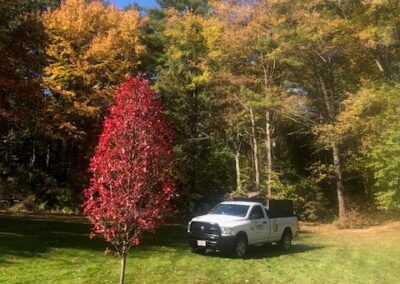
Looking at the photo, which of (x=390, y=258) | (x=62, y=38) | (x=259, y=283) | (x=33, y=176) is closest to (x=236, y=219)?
(x=259, y=283)

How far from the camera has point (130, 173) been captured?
9008 millimetres

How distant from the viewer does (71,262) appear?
13781 millimetres

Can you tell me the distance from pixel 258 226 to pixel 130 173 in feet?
31.0

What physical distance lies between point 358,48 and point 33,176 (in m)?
24.5

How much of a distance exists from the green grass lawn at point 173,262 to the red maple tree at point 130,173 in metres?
3.18

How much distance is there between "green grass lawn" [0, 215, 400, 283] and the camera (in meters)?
12.5

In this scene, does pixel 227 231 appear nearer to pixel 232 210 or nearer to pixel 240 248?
pixel 240 248

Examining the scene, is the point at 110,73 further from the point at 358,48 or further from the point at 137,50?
the point at 358,48

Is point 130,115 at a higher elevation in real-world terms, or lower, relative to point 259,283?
higher

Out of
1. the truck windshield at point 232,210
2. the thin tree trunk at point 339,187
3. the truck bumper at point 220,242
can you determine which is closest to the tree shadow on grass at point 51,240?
the truck windshield at point 232,210

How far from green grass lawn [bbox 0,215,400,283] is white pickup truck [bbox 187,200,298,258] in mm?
456

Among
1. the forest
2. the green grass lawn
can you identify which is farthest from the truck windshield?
the forest

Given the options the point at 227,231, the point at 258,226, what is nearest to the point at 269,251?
the point at 258,226

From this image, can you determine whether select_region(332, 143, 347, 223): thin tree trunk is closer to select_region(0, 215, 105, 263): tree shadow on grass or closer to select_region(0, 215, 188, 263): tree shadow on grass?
select_region(0, 215, 188, 263): tree shadow on grass
